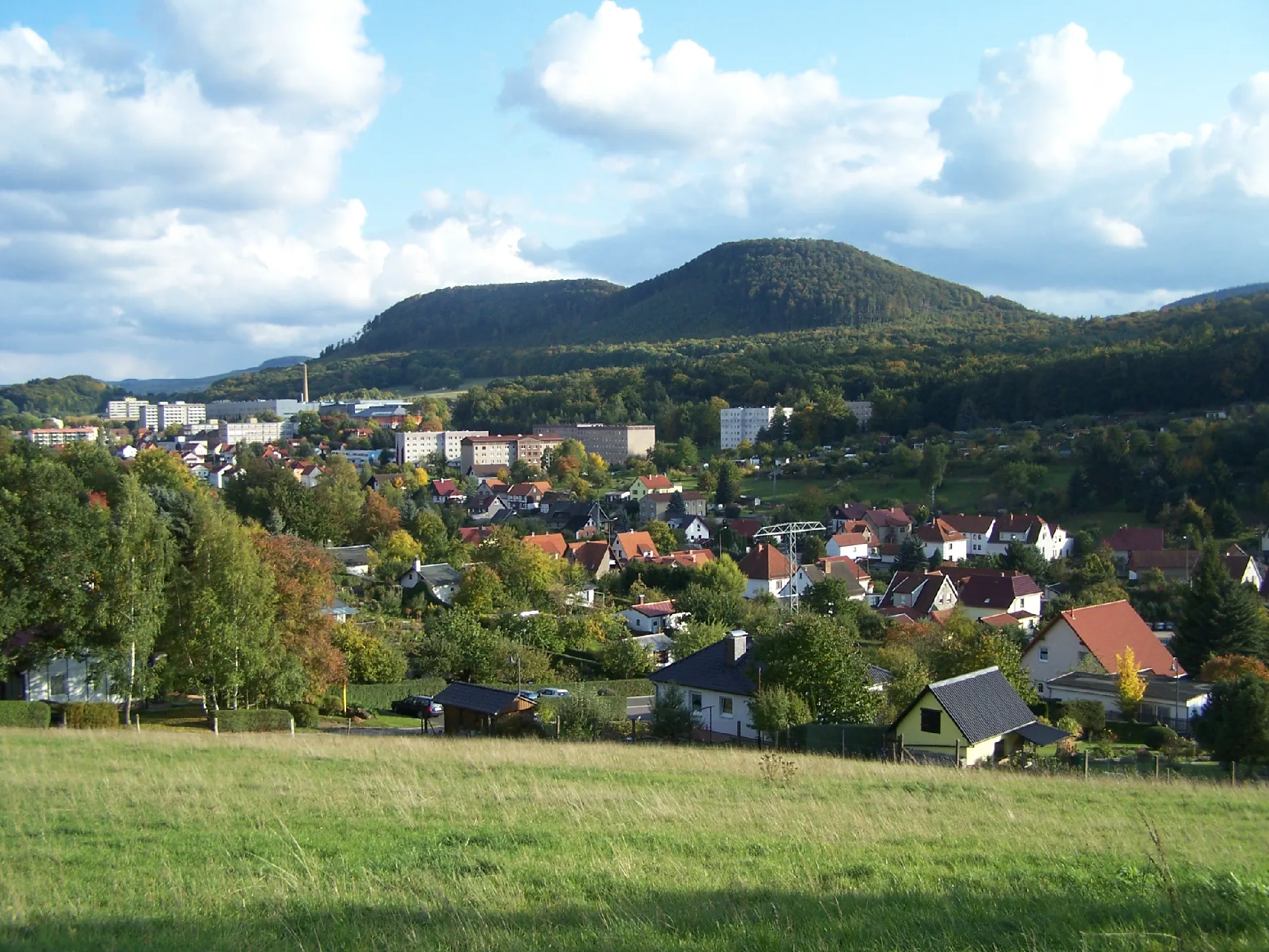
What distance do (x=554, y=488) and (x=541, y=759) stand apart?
73.6 metres

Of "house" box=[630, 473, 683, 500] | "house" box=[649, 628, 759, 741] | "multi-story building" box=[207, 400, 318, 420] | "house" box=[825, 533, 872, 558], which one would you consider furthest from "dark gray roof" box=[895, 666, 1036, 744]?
"multi-story building" box=[207, 400, 318, 420]

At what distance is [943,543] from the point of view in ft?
180

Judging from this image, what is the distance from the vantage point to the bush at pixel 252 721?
19391 mm

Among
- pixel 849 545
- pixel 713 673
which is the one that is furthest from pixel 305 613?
pixel 849 545

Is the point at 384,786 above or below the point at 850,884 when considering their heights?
below

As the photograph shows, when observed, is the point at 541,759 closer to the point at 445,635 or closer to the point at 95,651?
the point at 95,651

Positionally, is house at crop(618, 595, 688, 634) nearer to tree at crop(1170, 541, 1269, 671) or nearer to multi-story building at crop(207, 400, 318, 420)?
tree at crop(1170, 541, 1269, 671)

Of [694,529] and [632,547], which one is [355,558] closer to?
[632,547]

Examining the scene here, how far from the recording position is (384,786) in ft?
32.3

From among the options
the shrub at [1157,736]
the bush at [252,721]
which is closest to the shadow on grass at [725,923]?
the bush at [252,721]

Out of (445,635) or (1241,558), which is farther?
(1241,558)

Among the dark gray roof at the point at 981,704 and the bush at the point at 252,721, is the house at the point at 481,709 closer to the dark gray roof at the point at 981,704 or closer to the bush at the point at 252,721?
the bush at the point at 252,721

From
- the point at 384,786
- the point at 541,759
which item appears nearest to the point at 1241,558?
the point at 541,759

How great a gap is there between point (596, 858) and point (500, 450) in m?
105
